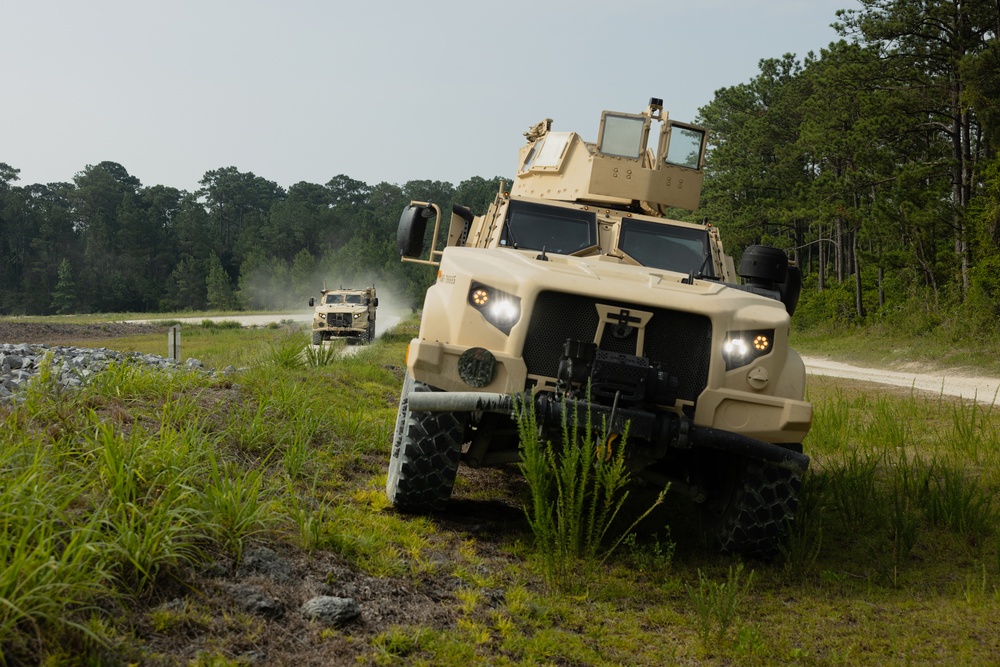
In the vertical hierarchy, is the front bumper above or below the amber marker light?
below

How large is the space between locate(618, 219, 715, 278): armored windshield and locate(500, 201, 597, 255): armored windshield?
297 mm

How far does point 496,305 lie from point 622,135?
10.8 ft

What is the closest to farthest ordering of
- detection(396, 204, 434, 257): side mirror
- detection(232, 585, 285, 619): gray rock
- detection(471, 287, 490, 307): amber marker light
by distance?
detection(232, 585, 285, 619): gray rock
detection(471, 287, 490, 307): amber marker light
detection(396, 204, 434, 257): side mirror

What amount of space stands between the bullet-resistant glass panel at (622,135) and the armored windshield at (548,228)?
0.99 meters

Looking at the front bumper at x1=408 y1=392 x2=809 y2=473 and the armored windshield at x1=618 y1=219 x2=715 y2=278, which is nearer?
the front bumper at x1=408 y1=392 x2=809 y2=473

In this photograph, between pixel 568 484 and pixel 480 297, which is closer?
pixel 568 484

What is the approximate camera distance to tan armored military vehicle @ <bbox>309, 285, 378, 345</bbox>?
26562 millimetres

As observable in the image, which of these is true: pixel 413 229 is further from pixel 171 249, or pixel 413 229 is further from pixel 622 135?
pixel 171 249

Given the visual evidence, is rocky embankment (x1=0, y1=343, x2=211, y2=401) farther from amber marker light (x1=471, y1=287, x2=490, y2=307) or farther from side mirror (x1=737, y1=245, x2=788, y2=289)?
side mirror (x1=737, y1=245, x2=788, y2=289)

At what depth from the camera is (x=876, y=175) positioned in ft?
94.7

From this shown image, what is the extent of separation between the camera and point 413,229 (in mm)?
6793

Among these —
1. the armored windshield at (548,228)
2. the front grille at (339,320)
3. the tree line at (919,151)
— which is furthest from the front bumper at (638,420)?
the front grille at (339,320)

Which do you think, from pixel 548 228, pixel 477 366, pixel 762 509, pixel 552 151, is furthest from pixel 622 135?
pixel 762 509

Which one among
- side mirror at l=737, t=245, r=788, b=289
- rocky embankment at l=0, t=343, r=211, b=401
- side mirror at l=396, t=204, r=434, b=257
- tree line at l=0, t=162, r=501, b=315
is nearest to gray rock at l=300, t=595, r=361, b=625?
rocky embankment at l=0, t=343, r=211, b=401
